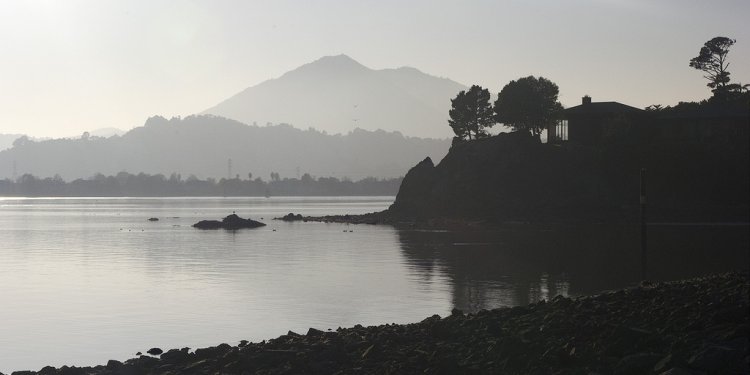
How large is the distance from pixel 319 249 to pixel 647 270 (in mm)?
35974

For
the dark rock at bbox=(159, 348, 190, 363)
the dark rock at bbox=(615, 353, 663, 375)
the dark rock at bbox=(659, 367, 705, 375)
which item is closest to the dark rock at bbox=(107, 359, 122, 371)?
the dark rock at bbox=(159, 348, 190, 363)

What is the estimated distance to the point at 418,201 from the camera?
→ 152875 mm

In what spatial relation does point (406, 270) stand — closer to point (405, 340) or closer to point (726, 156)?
point (405, 340)

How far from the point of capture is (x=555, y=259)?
62531 millimetres

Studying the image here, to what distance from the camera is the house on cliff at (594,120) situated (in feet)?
429

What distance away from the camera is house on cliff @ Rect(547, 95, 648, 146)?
131 metres

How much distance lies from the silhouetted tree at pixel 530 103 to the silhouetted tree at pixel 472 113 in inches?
320

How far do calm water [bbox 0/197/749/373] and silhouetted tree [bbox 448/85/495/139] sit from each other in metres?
62.6

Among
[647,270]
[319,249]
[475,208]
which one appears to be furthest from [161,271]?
[475,208]

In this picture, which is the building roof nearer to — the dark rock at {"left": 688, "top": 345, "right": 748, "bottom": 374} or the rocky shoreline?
the rocky shoreline

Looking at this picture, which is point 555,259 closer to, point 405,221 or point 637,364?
point 637,364

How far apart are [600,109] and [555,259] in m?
81.0

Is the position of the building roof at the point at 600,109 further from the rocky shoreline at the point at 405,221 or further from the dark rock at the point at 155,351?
the dark rock at the point at 155,351

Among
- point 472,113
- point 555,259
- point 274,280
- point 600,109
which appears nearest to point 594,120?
point 600,109
